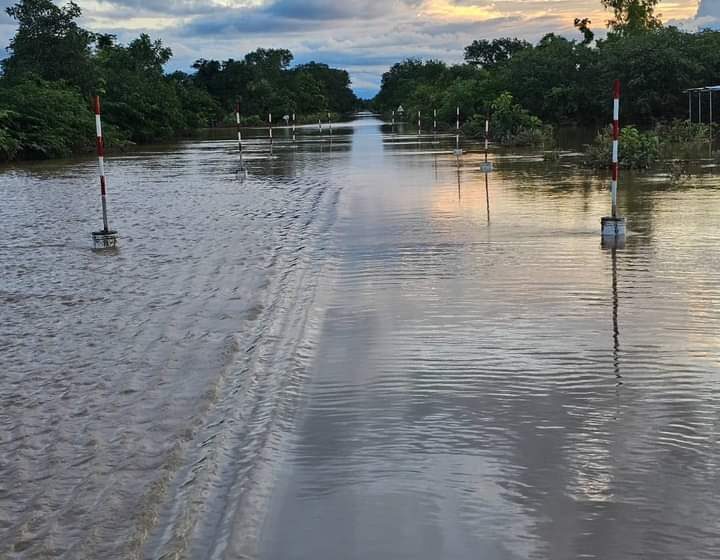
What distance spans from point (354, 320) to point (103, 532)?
3.50 m

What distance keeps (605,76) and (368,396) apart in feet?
152

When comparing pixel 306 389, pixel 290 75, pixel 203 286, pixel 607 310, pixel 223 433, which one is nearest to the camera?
pixel 223 433

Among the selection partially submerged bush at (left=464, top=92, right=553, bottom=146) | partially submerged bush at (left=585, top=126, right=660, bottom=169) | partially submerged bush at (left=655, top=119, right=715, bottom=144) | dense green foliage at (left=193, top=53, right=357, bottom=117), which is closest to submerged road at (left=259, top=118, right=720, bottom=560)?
partially submerged bush at (left=585, top=126, right=660, bottom=169)

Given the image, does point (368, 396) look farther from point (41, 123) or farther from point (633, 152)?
point (41, 123)

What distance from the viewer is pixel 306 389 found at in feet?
17.0

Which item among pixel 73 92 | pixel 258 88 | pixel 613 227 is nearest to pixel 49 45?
pixel 73 92

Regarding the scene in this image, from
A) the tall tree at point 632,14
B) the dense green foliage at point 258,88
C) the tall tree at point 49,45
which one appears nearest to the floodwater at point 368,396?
the tall tree at point 49,45

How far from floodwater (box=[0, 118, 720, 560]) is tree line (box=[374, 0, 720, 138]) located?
3076 centimetres

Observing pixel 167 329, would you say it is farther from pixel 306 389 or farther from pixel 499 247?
pixel 499 247

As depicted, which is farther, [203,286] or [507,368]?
[203,286]

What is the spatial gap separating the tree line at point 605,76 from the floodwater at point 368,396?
30760 millimetres

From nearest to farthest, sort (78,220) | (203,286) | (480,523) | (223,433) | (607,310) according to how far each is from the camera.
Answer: (480,523) < (223,433) < (607,310) < (203,286) < (78,220)

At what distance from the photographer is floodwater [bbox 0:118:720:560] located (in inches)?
136

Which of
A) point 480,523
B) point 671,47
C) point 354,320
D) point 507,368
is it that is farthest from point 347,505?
point 671,47
